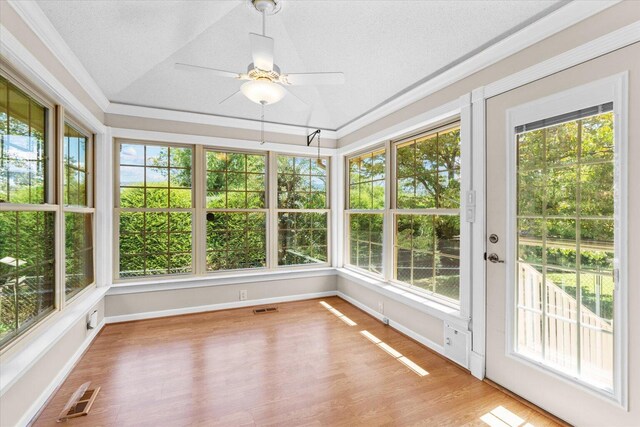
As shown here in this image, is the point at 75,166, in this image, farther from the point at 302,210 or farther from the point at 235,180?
the point at 302,210

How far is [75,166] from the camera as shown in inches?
115

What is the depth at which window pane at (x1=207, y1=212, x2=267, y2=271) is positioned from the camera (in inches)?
159

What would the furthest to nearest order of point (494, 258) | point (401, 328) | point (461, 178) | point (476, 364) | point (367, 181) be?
point (367, 181)
point (401, 328)
point (461, 178)
point (476, 364)
point (494, 258)

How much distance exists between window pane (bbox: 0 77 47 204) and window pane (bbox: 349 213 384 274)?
11.0ft

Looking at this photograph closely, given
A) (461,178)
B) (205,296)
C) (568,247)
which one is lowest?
(205,296)

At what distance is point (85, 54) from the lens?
2.52 metres

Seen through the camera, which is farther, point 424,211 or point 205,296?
point 205,296

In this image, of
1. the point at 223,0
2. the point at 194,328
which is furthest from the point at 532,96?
the point at 194,328

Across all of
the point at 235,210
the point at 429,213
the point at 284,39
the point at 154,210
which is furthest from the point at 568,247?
the point at 154,210

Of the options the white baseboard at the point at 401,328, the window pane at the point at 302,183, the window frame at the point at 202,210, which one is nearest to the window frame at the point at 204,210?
the window frame at the point at 202,210

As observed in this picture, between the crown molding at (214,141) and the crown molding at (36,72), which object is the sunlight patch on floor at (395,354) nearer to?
the crown molding at (214,141)

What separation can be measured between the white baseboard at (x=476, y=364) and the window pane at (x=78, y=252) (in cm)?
356

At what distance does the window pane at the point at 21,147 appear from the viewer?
1843 mm

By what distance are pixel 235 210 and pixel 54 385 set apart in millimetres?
2440
